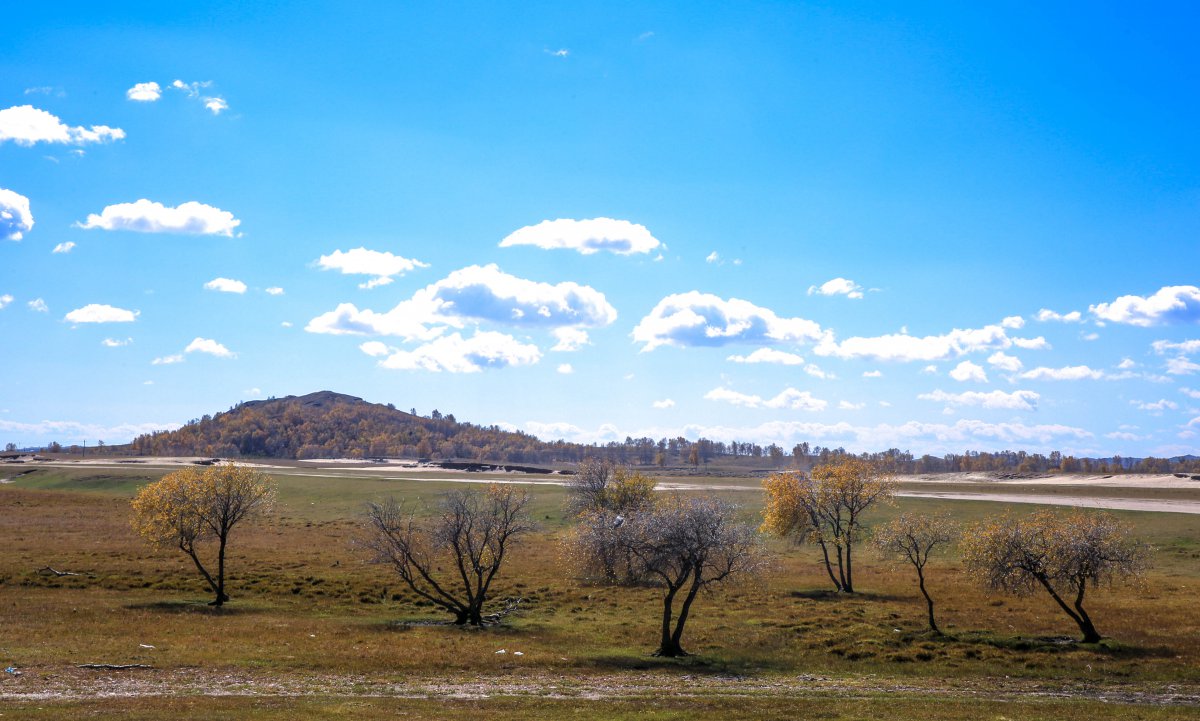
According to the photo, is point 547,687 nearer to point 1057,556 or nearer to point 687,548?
point 687,548

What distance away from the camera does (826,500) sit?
226 feet

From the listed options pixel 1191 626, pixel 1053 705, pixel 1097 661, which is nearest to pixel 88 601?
pixel 1053 705

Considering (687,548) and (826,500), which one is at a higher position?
(826,500)

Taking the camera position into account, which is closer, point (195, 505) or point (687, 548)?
point (687, 548)

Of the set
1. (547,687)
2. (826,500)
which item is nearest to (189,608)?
(547,687)

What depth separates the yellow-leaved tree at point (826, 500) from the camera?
223 ft

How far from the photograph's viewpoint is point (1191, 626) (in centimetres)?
4641

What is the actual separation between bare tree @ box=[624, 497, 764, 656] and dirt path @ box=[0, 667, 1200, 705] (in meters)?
5.54

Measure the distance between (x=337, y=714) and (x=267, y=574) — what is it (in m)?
43.4

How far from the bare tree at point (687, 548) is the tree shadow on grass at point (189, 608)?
2634 cm

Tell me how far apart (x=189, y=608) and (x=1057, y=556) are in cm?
5062

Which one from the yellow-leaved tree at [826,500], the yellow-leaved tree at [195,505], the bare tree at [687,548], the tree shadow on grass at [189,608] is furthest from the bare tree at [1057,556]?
the yellow-leaved tree at [195,505]

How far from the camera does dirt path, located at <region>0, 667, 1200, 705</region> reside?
30.1 metres

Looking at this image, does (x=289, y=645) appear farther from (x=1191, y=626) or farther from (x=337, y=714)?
(x=1191, y=626)
